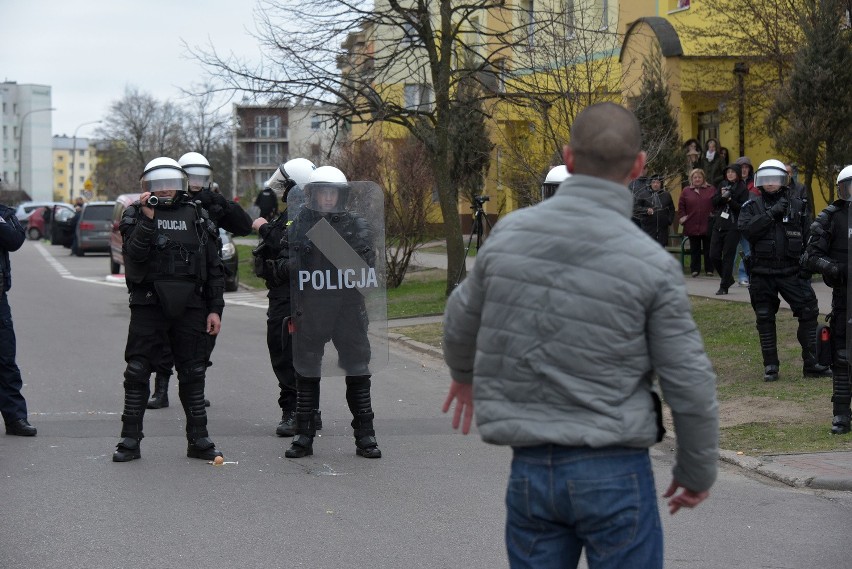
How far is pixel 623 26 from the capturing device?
29.4m

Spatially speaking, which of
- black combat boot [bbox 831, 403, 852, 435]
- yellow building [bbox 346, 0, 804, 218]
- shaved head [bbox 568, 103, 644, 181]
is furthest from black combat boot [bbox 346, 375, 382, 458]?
yellow building [bbox 346, 0, 804, 218]

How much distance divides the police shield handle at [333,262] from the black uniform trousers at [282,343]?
1.97 ft

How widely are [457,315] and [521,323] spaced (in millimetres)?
283

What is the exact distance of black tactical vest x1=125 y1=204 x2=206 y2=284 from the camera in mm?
7594

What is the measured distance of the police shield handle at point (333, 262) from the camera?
773 centimetres

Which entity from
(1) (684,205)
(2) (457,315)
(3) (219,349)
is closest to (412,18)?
(1) (684,205)

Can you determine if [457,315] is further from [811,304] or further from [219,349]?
[219,349]

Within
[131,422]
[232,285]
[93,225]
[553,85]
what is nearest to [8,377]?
[131,422]

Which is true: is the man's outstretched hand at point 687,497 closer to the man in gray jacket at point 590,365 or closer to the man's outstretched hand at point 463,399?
the man in gray jacket at point 590,365

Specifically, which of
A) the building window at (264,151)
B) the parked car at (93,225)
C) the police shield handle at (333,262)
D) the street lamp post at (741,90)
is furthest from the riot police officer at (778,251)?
the building window at (264,151)

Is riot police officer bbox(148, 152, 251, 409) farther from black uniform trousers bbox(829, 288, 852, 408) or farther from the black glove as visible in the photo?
the black glove

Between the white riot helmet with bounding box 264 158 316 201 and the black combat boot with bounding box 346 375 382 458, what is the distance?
133 centimetres

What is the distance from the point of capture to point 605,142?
3.04m

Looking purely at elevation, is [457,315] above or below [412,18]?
below
